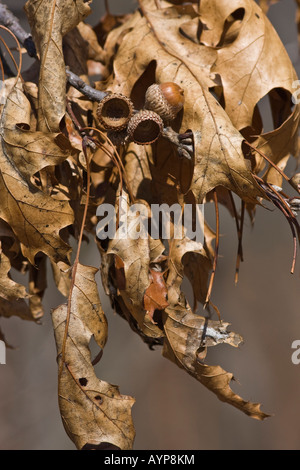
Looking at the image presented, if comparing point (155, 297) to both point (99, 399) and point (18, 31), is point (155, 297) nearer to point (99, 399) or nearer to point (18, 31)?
point (99, 399)

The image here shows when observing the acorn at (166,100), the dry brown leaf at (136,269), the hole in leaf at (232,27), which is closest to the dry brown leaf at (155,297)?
the dry brown leaf at (136,269)

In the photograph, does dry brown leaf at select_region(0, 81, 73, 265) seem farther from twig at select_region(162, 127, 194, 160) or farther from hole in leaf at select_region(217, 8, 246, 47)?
hole in leaf at select_region(217, 8, 246, 47)

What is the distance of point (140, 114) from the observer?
71cm

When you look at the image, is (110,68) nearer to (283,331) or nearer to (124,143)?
(124,143)

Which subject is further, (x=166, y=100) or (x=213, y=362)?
(x=213, y=362)

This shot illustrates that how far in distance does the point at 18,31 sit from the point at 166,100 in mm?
301

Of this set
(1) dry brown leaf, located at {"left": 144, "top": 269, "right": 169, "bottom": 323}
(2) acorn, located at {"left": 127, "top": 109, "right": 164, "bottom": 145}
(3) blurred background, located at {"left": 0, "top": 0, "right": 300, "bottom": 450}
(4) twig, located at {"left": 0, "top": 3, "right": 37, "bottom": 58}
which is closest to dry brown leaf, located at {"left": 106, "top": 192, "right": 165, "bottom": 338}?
(1) dry brown leaf, located at {"left": 144, "top": 269, "right": 169, "bottom": 323}

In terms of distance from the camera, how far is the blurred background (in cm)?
232

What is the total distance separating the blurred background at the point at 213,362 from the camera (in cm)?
232

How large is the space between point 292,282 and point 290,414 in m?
0.70

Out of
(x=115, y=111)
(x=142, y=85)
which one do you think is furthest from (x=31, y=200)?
(x=142, y=85)

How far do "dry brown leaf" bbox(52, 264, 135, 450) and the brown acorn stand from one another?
8.7 inches

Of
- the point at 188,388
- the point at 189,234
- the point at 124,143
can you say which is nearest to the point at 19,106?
the point at 124,143

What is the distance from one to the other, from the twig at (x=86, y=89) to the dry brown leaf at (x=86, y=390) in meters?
0.27
